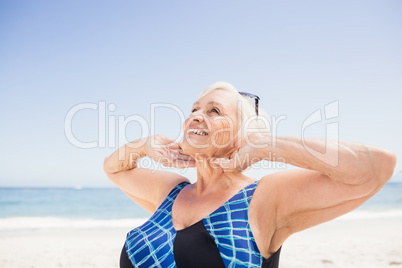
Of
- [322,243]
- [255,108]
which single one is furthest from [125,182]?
[322,243]

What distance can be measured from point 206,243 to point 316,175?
2.15 feet

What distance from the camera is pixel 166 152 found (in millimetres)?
2188

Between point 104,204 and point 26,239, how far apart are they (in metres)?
11.7

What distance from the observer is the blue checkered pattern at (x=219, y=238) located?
156 centimetres

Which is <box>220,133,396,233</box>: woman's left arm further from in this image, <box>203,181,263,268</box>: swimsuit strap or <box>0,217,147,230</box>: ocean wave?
<box>0,217,147,230</box>: ocean wave

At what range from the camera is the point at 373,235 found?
9055mm

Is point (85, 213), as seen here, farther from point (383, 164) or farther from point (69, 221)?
point (383, 164)

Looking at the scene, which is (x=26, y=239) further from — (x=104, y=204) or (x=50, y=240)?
(x=104, y=204)

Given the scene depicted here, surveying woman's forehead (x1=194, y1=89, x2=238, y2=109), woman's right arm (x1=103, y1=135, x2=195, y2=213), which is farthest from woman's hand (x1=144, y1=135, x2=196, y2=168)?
woman's forehead (x1=194, y1=89, x2=238, y2=109)

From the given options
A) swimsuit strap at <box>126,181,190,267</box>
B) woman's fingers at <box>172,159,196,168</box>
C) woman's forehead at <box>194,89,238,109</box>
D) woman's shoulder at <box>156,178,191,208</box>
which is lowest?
swimsuit strap at <box>126,181,190,267</box>

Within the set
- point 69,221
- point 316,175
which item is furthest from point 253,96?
point 69,221

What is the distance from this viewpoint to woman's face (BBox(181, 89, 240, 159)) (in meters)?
1.94

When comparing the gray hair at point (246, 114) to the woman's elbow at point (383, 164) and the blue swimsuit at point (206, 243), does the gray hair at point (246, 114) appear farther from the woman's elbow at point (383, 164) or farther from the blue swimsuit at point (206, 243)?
the woman's elbow at point (383, 164)

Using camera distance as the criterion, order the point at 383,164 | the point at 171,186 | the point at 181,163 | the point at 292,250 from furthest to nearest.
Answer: the point at 292,250 → the point at 171,186 → the point at 181,163 → the point at 383,164
